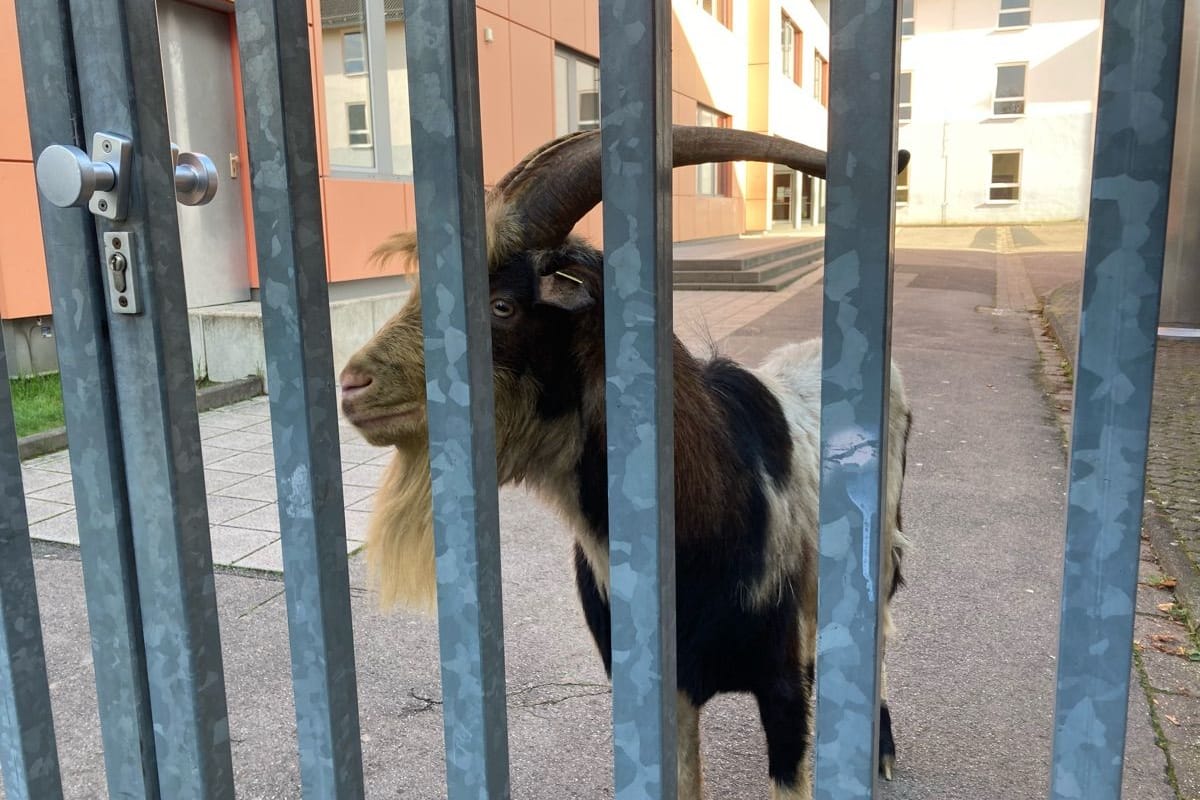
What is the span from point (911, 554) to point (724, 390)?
2.59 m

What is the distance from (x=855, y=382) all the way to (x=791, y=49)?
34.5m

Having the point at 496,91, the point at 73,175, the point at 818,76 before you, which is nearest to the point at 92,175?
the point at 73,175

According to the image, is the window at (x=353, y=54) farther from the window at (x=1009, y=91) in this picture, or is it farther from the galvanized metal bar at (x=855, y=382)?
the window at (x=1009, y=91)

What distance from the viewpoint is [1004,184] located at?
38.5 m

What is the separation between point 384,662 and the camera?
11.8ft

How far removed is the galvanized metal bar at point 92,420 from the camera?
1.08 m

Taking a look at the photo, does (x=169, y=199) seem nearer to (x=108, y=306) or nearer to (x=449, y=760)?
(x=108, y=306)

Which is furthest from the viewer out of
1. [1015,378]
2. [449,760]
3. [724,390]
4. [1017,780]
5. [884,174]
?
[1015,378]

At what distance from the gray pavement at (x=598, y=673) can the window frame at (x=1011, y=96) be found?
36.3 meters

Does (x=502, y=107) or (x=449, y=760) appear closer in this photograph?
(x=449, y=760)

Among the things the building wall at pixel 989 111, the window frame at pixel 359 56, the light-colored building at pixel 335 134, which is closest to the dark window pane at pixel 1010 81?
the building wall at pixel 989 111

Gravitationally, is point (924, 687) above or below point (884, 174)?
below

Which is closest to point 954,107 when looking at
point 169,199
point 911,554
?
A: point 911,554

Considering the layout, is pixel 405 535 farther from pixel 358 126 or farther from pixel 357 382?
pixel 358 126
